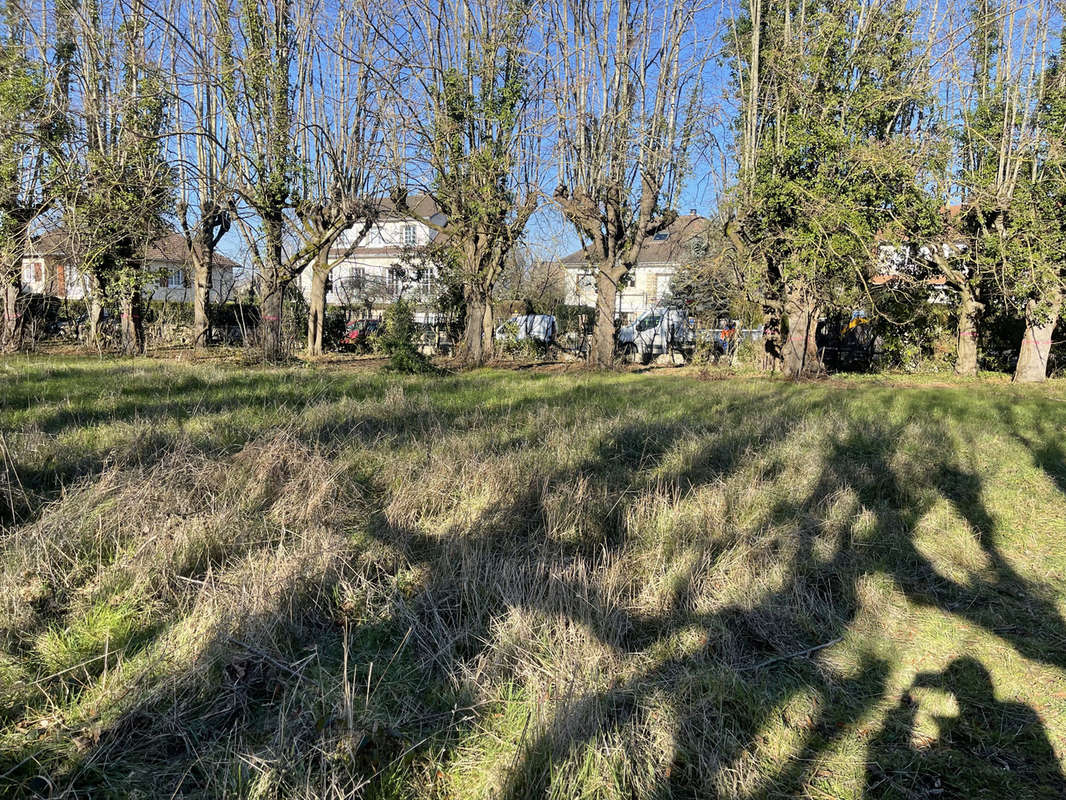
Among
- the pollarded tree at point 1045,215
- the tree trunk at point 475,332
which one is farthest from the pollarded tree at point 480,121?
the pollarded tree at point 1045,215

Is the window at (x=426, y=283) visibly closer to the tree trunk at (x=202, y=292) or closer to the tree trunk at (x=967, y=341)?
the tree trunk at (x=202, y=292)

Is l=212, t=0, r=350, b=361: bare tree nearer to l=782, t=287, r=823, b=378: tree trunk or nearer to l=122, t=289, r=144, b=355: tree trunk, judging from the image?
l=122, t=289, r=144, b=355: tree trunk

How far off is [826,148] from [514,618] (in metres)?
13.7

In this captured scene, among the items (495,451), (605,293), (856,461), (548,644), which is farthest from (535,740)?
(605,293)

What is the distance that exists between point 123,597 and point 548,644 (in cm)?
202

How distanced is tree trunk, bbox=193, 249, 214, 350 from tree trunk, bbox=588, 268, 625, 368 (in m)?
10.0

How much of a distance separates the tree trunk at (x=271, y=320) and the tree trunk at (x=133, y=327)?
317cm

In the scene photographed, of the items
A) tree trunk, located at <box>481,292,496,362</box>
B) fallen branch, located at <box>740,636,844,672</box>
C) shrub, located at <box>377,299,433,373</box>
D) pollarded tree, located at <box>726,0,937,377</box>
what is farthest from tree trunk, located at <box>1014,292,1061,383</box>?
fallen branch, located at <box>740,636,844,672</box>

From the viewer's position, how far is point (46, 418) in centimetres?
620

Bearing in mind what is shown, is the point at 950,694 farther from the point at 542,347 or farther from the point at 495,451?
the point at 542,347

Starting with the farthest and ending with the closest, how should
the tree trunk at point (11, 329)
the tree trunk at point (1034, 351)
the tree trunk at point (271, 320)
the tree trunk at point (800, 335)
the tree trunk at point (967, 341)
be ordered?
the tree trunk at point (967, 341) < the tree trunk at point (11, 329) < the tree trunk at point (800, 335) < the tree trunk at point (271, 320) < the tree trunk at point (1034, 351)

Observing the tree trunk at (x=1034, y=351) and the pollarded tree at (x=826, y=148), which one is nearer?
the pollarded tree at (x=826, y=148)

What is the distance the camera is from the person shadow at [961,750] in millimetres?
2322

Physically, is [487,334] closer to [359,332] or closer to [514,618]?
[359,332]
